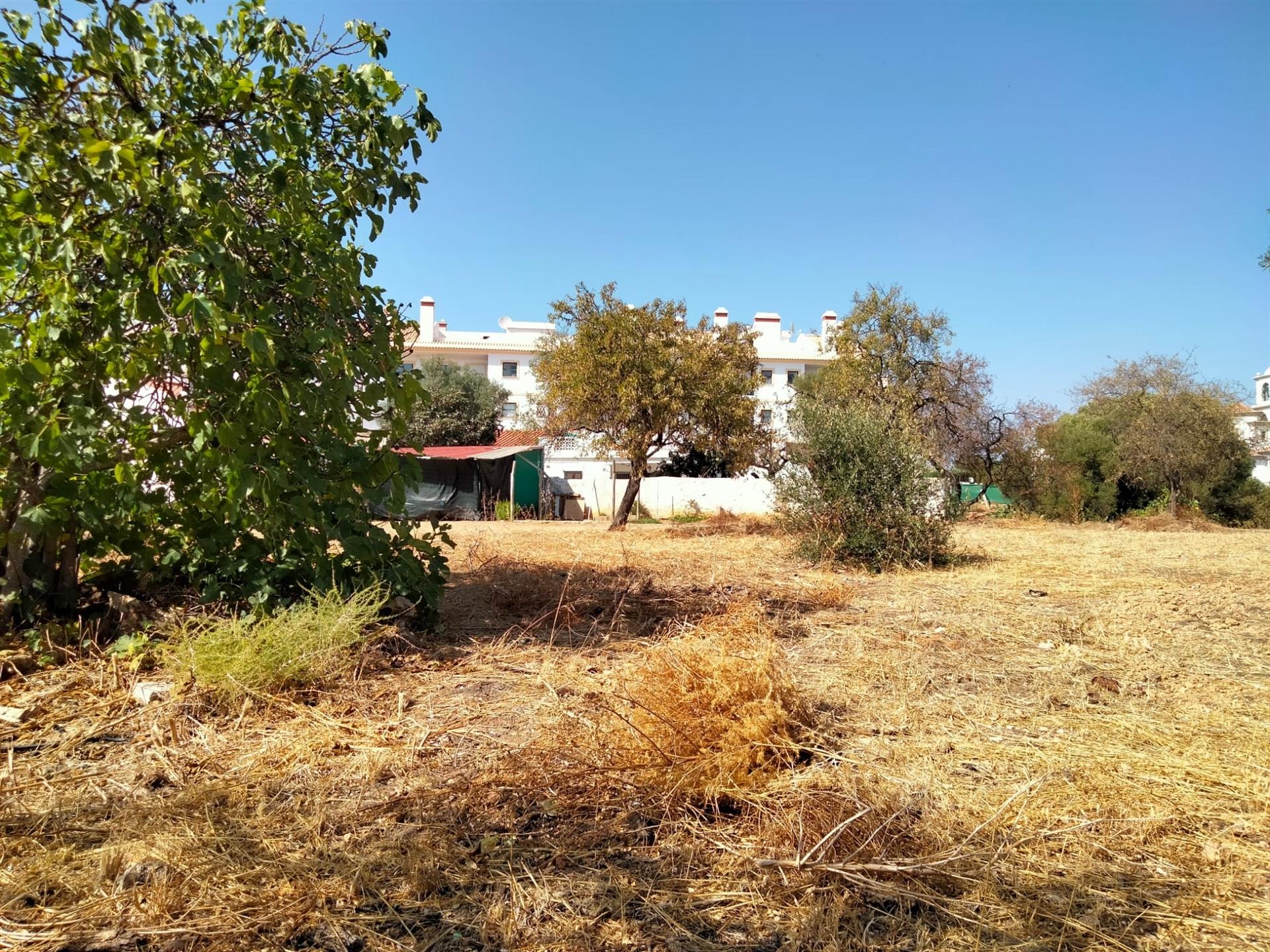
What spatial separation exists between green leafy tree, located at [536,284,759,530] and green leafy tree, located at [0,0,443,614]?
11.3 meters

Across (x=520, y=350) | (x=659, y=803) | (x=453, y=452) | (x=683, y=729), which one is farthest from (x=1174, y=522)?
(x=520, y=350)

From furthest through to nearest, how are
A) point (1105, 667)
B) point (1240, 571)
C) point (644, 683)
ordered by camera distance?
point (1240, 571)
point (1105, 667)
point (644, 683)

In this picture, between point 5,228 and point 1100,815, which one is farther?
point 5,228

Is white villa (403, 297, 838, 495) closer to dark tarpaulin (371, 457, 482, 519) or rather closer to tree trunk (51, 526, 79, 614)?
dark tarpaulin (371, 457, 482, 519)

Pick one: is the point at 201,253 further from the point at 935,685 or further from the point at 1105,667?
the point at 1105,667

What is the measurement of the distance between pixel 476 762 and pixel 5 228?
11.3ft

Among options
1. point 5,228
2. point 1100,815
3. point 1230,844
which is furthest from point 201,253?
point 1230,844

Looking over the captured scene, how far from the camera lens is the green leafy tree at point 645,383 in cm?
1619

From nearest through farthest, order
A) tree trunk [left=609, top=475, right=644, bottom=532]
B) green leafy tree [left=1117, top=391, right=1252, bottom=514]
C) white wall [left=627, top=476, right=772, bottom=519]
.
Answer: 1. tree trunk [left=609, top=475, right=644, bottom=532]
2. green leafy tree [left=1117, top=391, right=1252, bottom=514]
3. white wall [left=627, top=476, right=772, bottom=519]

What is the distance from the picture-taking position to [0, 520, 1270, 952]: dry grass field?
208cm

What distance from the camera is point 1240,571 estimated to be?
938 cm

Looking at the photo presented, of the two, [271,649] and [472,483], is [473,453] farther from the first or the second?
[271,649]

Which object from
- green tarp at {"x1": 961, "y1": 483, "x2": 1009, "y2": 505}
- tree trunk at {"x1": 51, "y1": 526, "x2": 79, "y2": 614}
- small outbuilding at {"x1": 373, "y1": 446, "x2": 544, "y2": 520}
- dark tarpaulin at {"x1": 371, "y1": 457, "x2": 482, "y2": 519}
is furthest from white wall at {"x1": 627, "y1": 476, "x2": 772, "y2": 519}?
tree trunk at {"x1": 51, "y1": 526, "x2": 79, "y2": 614}

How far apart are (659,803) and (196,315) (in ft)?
9.26
